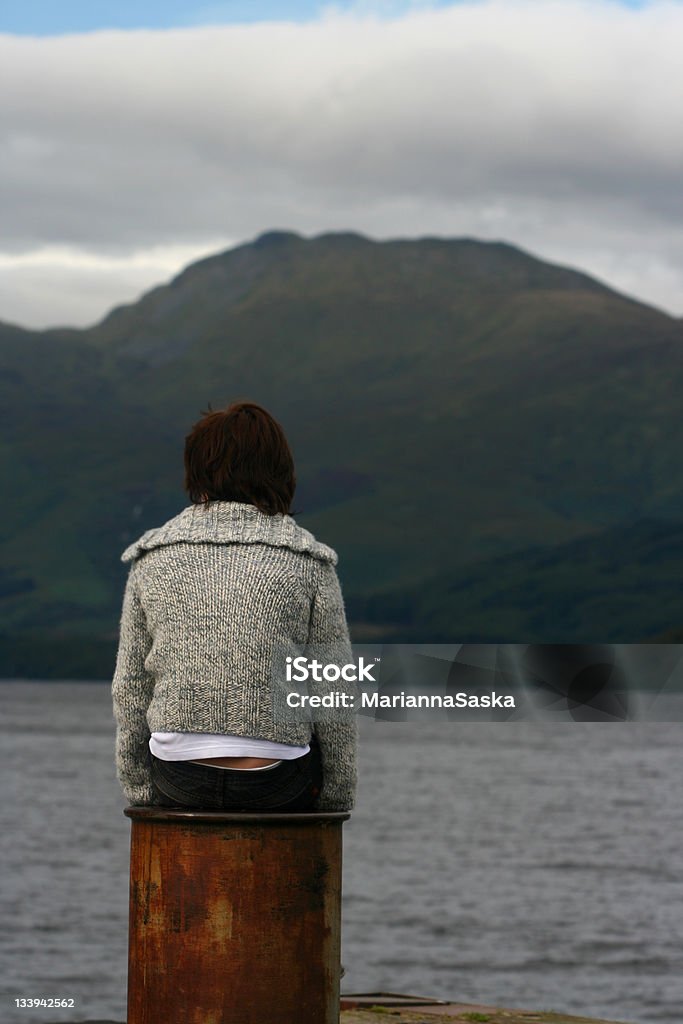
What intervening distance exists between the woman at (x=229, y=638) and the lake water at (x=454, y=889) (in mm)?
2430

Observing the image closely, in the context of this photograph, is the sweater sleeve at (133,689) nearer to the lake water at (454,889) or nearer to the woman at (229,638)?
the woman at (229,638)

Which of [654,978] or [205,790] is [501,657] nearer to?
[205,790]

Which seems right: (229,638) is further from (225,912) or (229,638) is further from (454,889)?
(454,889)

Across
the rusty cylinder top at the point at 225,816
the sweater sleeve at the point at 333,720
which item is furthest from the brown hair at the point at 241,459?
the rusty cylinder top at the point at 225,816

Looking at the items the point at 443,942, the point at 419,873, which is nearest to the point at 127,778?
the point at 443,942

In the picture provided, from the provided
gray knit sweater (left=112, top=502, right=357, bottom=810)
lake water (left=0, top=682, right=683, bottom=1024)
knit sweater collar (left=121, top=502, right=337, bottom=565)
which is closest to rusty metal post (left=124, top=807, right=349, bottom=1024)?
gray knit sweater (left=112, top=502, right=357, bottom=810)

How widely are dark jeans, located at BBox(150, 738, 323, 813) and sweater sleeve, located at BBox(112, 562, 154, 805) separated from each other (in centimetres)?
12

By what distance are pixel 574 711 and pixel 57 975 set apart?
86.7 ft

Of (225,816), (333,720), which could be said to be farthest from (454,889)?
(225,816)

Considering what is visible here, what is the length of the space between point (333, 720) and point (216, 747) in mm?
442

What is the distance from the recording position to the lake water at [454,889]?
31109 mm

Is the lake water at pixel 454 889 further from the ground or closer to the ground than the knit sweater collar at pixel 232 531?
further from the ground

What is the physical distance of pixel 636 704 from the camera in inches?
286

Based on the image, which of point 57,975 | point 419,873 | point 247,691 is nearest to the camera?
point 247,691
